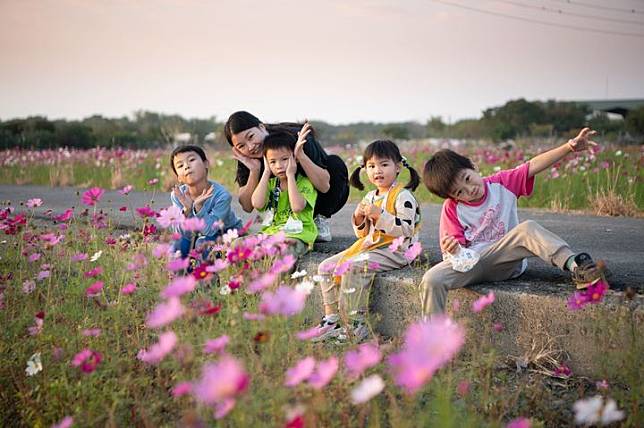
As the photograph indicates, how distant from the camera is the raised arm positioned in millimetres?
3104

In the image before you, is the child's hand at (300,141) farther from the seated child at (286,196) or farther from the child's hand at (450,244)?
the child's hand at (450,244)

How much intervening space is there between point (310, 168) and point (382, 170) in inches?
18.2

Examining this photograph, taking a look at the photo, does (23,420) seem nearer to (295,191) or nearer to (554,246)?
(295,191)

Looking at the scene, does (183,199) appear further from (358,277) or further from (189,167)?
(358,277)

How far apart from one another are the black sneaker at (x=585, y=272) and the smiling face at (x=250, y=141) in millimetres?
1795

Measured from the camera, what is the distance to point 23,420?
187 centimetres

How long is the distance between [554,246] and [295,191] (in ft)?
4.24

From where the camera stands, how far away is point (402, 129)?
37.9 metres

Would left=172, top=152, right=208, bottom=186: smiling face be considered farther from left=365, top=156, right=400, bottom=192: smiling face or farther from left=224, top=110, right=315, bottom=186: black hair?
left=365, top=156, right=400, bottom=192: smiling face

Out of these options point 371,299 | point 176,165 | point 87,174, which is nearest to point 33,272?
point 176,165

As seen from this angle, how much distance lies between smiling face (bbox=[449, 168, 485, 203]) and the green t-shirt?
2.93 ft

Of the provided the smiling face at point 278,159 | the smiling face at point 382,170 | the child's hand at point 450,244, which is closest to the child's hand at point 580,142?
the child's hand at point 450,244

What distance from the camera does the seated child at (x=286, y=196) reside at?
3.19 m

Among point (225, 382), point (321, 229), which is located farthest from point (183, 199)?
point (225, 382)
